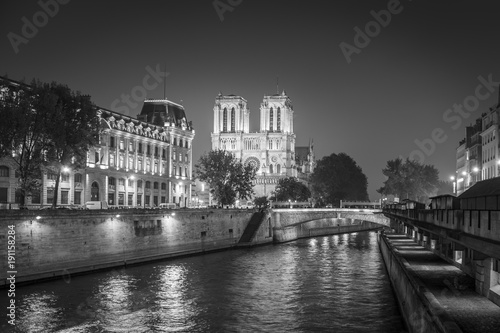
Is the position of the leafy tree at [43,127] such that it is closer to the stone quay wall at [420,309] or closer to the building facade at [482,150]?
the stone quay wall at [420,309]

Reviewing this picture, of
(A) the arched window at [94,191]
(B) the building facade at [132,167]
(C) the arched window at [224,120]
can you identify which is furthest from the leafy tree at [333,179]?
(A) the arched window at [94,191]

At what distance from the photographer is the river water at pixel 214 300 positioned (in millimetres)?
29844

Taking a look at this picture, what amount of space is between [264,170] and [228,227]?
91.0m

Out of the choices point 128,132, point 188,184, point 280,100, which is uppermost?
point 280,100

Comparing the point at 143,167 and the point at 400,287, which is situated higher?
the point at 143,167

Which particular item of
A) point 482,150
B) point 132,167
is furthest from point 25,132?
point 482,150

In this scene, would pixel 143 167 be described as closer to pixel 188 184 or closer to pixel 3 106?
pixel 188 184

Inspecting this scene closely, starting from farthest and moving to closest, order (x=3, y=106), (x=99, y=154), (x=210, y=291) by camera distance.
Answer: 1. (x=99, y=154)
2. (x=3, y=106)
3. (x=210, y=291)

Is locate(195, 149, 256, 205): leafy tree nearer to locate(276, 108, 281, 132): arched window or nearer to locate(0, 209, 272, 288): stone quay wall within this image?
locate(0, 209, 272, 288): stone quay wall

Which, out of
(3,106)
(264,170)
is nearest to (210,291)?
(3,106)

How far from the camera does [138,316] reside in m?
31.9

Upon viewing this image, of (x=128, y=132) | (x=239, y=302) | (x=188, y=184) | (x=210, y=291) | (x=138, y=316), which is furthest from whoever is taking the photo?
(x=188, y=184)

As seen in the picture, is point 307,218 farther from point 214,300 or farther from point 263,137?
point 263,137

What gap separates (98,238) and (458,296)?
1307 inches
